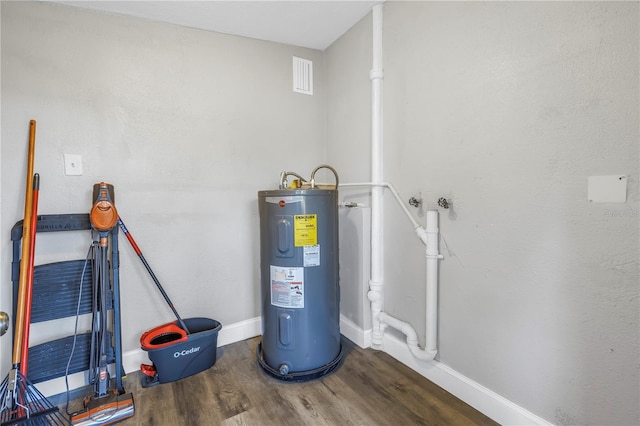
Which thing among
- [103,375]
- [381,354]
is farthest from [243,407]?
[381,354]

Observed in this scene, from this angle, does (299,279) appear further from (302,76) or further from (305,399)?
(302,76)

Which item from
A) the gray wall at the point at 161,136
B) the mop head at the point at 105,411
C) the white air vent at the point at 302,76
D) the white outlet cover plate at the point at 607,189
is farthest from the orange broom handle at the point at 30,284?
the white outlet cover plate at the point at 607,189

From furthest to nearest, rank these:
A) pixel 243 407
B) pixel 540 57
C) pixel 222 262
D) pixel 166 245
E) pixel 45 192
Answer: pixel 222 262 < pixel 166 245 < pixel 45 192 < pixel 243 407 < pixel 540 57

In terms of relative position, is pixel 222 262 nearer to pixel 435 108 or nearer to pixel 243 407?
pixel 243 407

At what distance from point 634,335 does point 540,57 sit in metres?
1.05

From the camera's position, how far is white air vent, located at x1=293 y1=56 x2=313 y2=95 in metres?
2.39

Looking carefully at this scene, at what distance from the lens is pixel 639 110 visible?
3.21 ft

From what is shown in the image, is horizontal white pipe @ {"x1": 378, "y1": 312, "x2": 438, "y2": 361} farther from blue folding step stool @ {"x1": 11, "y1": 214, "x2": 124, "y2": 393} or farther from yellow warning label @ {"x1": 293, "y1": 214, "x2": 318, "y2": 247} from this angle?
blue folding step stool @ {"x1": 11, "y1": 214, "x2": 124, "y2": 393}

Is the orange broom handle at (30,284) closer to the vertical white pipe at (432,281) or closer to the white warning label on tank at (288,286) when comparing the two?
the white warning label on tank at (288,286)

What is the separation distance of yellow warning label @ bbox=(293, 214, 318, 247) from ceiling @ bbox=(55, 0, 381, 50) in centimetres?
131

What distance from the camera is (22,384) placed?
4.56ft

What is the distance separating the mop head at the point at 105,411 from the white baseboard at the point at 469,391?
1.52 m

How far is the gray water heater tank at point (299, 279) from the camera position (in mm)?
1704

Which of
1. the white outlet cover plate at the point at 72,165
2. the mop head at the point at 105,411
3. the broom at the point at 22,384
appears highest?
the white outlet cover plate at the point at 72,165
